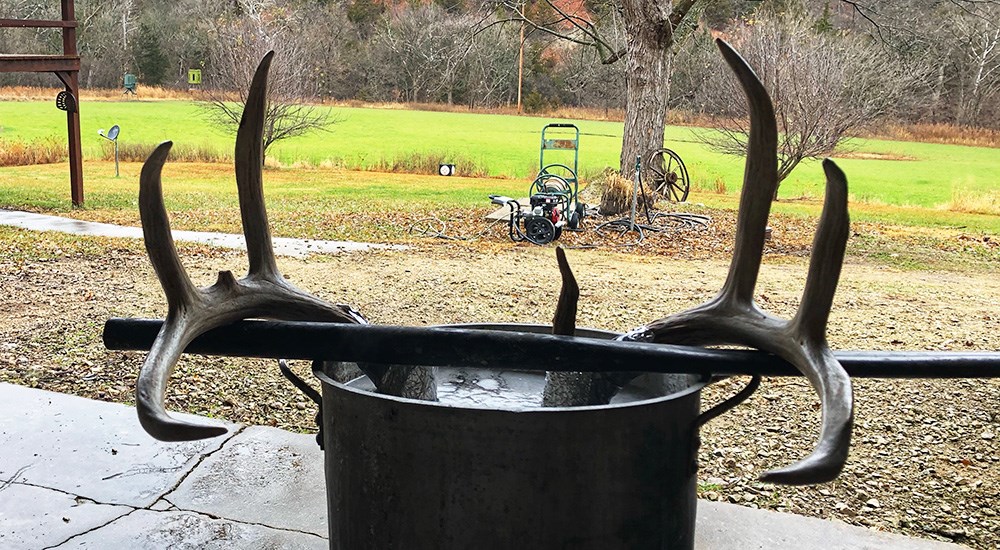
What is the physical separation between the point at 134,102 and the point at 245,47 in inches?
1177

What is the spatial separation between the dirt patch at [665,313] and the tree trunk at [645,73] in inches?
120

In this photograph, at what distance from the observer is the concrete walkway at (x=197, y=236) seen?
10648mm

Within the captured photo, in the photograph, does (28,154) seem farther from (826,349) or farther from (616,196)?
(826,349)

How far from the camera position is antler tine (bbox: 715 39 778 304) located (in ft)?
5.75

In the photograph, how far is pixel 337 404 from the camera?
72.1 inches

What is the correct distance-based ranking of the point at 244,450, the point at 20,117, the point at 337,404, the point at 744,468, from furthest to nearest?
the point at 20,117 < the point at 744,468 < the point at 244,450 < the point at 337,404

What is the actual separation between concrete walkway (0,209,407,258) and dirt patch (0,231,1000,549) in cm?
53

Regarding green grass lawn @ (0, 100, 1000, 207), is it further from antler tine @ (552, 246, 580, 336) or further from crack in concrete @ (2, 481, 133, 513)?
antler tine @ (552, 246, 580, 336)

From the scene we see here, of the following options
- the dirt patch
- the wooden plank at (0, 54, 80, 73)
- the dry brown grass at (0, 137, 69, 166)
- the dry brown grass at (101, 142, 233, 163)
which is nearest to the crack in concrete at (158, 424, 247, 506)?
the dirt patch

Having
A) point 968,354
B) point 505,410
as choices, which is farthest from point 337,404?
point 968,354

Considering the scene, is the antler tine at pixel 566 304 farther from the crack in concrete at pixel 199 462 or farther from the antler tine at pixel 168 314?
the crack in concrete at pixel 199 462

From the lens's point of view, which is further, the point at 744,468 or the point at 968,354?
the point at 744,468

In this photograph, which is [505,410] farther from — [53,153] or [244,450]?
[53,153]

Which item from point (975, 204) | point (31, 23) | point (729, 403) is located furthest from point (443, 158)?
point (729, 403)
